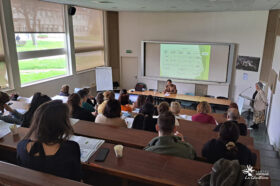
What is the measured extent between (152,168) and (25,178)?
3.06 feet

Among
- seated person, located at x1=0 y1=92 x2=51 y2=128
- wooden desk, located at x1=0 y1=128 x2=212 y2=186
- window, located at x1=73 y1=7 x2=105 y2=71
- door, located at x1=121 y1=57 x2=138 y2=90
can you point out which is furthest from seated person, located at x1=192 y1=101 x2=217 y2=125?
door, located at x1=121 y1=57 x2=138 y2=90

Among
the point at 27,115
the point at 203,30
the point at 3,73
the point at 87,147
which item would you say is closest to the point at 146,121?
the point at 87,147

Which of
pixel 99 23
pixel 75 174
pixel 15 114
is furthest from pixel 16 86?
pixel 75 174

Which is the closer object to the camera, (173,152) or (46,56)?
(173,152)

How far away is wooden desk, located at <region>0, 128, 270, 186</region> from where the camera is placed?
63.5 inches

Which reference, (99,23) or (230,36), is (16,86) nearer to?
(99,23)

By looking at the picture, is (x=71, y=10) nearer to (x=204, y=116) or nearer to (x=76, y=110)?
(x=76, y=110)

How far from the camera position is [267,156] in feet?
14.7

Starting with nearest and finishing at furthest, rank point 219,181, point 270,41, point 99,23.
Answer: point 219,181
point 270,41
point 99,23

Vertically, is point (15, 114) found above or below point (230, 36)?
below

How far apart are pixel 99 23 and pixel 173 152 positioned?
25.0ft

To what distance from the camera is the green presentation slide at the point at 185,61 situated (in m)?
8.07

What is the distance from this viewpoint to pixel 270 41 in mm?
7098

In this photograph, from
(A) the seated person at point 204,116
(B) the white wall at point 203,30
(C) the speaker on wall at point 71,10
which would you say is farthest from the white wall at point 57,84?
(A) the seated person at point 204,116
